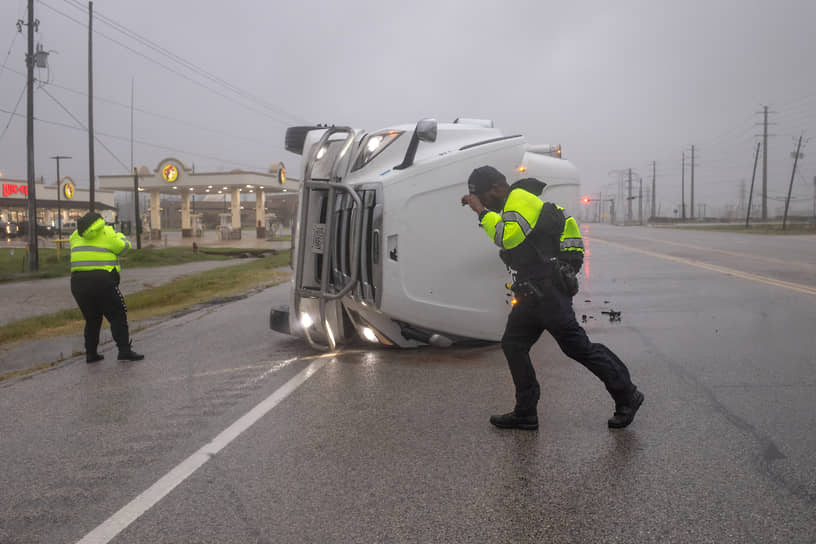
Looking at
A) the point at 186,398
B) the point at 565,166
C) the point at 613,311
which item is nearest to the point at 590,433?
the point at 186,398

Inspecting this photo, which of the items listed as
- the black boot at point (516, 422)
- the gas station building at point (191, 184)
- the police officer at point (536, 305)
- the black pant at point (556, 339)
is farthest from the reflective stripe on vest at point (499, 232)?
the gas station building at point (191, 184)

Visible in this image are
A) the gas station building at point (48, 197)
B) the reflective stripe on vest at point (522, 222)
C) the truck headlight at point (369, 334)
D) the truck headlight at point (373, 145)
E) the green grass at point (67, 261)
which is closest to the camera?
the reflective stripe on vest at point (522, 222)

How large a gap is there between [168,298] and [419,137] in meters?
10.5

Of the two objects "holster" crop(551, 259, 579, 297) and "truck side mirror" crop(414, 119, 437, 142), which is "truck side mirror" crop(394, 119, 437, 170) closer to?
"truck side mirror" crop(414, 119, 437, 142)

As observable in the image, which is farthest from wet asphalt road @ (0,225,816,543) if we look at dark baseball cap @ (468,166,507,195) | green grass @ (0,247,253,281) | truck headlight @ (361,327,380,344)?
green grass @ (0,247,253,281)

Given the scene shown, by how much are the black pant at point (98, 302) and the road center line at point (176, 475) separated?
8.42ft

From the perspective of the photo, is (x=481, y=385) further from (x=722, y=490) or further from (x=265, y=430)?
(x=722, y=490)

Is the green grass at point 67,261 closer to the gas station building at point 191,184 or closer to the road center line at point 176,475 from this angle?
the gas station building at point 191,184

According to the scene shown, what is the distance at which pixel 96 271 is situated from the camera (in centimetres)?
711

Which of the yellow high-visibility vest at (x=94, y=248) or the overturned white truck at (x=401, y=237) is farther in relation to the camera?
the yellow high-visibility vest at (x=94, y=248)

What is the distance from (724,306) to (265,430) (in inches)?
299

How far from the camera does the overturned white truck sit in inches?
241

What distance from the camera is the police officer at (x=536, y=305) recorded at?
4.35 m

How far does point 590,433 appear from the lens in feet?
14.2
